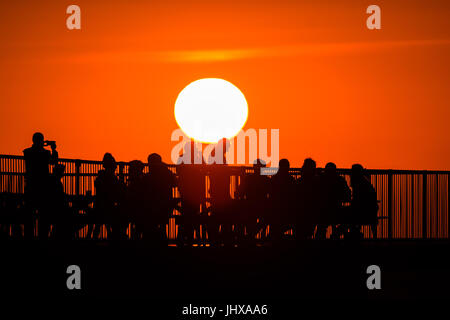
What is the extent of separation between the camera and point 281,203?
1588cm

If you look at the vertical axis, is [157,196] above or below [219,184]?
below

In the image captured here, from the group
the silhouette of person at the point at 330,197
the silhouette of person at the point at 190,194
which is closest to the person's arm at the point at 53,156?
the silhouette of person at the point at 190,194

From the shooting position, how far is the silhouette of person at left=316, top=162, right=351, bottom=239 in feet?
54.1

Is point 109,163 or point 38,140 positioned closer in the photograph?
point 38,140

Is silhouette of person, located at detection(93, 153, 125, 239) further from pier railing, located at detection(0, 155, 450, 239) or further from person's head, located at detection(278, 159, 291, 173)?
person's head, located at detection(278, 159, 291, 173)

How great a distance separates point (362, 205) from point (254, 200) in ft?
7.38

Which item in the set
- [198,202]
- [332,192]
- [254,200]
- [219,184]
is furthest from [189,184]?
[332,192]

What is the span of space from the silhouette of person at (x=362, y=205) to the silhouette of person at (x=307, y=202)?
0.80 meters

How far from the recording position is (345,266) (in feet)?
51.8

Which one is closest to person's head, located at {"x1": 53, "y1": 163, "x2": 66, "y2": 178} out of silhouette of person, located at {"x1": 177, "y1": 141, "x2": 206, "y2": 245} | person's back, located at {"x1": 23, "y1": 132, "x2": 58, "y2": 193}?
person's back, located at {"x1": 23, "y1": 132, "x2": 58, "y2": 193}

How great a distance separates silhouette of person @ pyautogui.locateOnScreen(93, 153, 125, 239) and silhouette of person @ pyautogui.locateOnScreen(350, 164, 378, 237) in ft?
15.0

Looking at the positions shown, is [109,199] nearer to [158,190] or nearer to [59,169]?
[59,169]

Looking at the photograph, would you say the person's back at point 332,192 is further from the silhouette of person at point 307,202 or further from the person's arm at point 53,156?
the person's arm at point 53,156

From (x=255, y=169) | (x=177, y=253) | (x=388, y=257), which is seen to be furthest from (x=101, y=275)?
(x=388, y=257)
